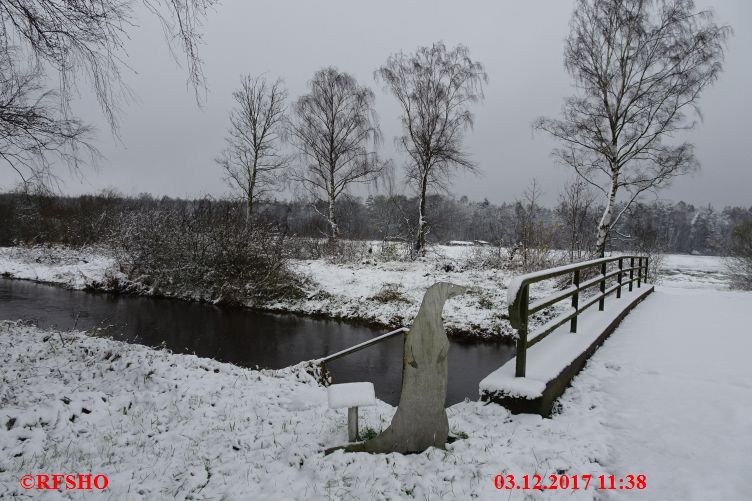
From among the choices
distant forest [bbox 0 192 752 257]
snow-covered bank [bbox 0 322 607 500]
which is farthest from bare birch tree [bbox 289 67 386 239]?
snow-covered bank [bbox 0 322 607 500]

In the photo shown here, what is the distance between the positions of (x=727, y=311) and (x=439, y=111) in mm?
17259

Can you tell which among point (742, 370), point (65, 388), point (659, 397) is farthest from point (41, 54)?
point (742, 370)

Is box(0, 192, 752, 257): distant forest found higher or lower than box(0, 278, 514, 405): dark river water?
higher

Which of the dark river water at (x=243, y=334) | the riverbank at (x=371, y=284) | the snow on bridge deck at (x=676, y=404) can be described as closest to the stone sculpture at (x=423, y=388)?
the snow on bridge deck at (x=676, y=404)

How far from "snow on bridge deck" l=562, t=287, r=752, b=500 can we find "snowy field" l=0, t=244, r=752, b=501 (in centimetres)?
1

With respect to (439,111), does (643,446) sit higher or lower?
lower

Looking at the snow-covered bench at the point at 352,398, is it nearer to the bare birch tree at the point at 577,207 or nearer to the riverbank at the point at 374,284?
the riverbank at the point at 374,284

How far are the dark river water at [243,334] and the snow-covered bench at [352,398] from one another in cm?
433

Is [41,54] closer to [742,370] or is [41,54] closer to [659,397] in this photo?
[659,397]

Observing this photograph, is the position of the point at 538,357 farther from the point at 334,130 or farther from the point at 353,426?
the point at 334,130

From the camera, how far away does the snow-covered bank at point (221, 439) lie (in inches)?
121

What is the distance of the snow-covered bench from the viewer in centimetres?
341

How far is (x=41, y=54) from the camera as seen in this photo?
3.48 m

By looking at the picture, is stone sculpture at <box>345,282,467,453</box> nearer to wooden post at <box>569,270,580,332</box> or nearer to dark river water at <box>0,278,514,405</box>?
wooden post at <box>569,270,580,332</box>
